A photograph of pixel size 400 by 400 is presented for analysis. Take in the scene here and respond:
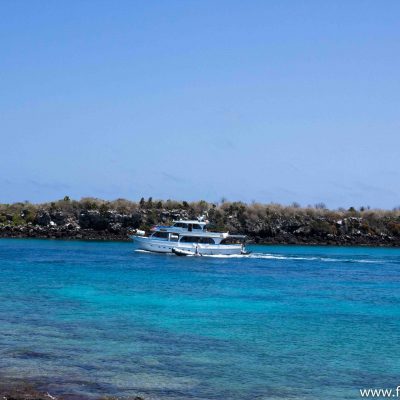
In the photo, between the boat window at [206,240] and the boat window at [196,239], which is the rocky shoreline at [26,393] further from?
the boat window at [206,240]

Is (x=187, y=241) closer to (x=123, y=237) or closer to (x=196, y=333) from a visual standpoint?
(x=123, y=237)

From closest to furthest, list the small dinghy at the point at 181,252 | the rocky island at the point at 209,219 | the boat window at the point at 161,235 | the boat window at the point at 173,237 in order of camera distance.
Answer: the small dinghy at the point at 181,252 → the boat window at the point at 173,237 → the boat window at the point at 161,235 → the rocky island at the point at 209,219

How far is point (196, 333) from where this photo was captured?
2364cm

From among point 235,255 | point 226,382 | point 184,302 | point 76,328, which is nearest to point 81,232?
point 235,255

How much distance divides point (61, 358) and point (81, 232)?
70.0 metres

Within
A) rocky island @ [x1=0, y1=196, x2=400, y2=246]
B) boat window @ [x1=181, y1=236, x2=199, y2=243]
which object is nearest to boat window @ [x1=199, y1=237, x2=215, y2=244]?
boat window @ [x1=181, y1=236, x2=199, y2=243]

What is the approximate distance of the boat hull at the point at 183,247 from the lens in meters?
67.1

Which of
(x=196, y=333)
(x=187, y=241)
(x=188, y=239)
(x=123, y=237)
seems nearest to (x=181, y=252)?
(x=187, y=241)

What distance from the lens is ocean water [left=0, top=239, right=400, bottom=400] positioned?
54.9 feet

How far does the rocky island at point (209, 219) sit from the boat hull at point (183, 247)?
19.3m

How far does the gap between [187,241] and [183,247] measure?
3.60 feet

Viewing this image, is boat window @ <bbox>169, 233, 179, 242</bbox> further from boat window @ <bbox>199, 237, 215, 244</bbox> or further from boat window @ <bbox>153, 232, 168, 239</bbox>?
boat window @ <bbox>199, 237, 215, 244</bbox>

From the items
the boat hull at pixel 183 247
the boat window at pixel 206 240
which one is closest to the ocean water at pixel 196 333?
the boat hull at pixel 183 247

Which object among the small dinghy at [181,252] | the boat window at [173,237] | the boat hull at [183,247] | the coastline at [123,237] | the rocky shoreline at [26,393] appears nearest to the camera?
the rocky shoreline at [26,393]
